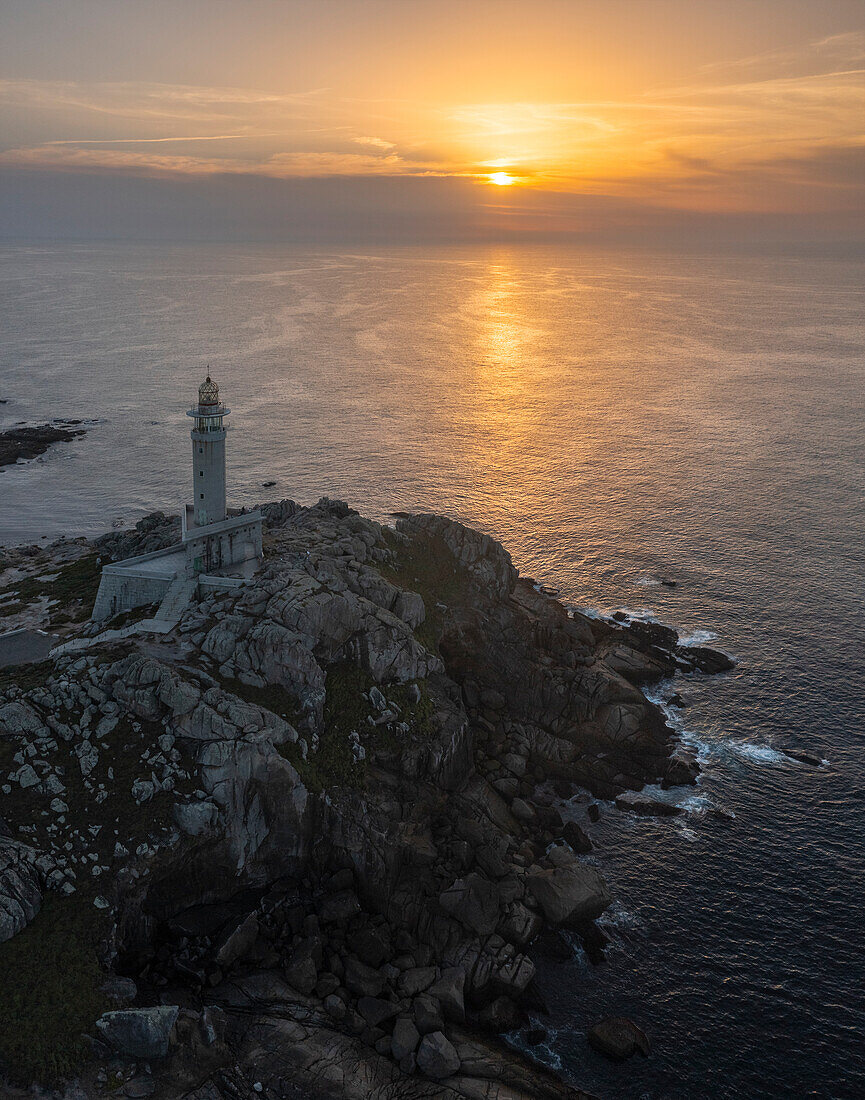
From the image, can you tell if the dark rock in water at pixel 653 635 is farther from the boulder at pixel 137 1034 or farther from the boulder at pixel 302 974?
the boulder at pixel 137 1034

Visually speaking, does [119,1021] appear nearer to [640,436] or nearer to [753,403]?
[640,436]

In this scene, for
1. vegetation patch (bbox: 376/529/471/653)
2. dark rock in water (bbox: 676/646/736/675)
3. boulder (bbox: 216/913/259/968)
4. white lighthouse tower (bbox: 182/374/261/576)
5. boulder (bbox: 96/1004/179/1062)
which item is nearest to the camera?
boulder (bbox: 96/1004/179/1062)

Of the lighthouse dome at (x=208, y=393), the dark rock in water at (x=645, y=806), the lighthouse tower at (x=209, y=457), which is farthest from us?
the lighthouse tower at (x=209, y=457)

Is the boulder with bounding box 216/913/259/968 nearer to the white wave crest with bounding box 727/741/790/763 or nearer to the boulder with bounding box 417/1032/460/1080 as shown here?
the boulder with bounding box 417/1032/460/1080

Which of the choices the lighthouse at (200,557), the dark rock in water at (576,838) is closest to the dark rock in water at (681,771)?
the dark rock in water at (576,838)

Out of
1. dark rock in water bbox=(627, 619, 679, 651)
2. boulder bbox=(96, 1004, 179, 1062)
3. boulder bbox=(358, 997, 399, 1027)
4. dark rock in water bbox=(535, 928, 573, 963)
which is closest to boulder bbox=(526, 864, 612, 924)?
dark rock in water bbox=(535, 928, 573, 963)

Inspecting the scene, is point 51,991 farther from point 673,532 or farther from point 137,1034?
point 673,532

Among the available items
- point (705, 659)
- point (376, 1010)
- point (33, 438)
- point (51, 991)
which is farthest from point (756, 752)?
point (33, 438)
